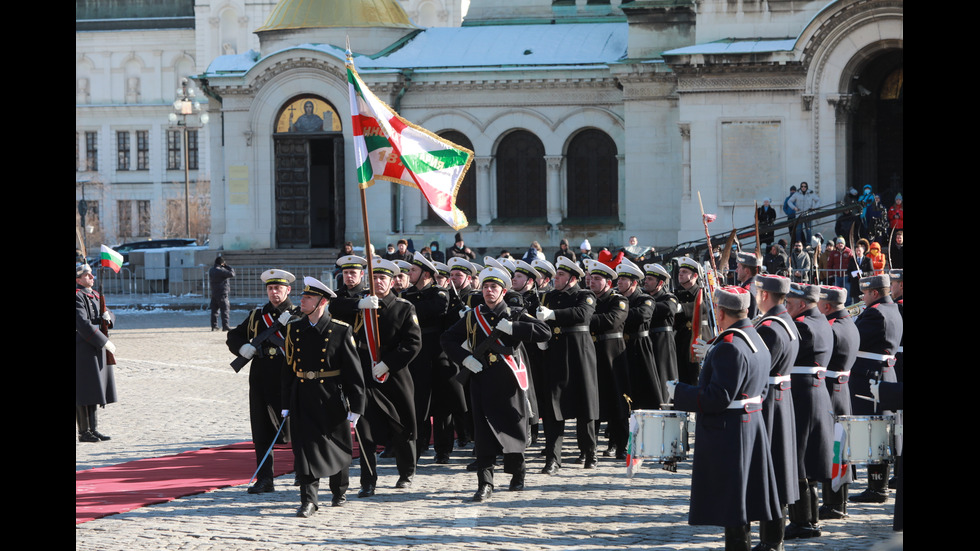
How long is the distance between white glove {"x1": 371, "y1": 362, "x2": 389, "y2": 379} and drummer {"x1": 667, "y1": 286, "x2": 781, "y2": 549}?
3.52 metres

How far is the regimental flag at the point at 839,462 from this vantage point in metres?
9.82

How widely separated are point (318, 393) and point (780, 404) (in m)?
3.66

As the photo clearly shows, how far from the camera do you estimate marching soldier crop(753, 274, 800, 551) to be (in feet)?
29.8

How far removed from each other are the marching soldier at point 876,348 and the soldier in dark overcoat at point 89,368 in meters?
7.90

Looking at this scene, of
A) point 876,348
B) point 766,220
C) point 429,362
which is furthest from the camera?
point 766,220

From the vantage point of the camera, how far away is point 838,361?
10.6m

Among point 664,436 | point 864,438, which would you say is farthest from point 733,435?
point 864,438

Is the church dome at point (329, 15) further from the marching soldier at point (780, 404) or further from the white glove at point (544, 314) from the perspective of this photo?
the marching soldier at point (780, 404)

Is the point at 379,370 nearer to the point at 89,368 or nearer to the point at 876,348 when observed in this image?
the point at 876,348

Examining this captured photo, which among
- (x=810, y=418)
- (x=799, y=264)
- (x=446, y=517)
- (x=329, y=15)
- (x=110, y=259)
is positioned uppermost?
(x=329, y=15)

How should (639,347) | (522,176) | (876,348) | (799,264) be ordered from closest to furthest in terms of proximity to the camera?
(876,348) → (639,347) → (799,264) → (522,176)

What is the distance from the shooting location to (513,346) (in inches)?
462
